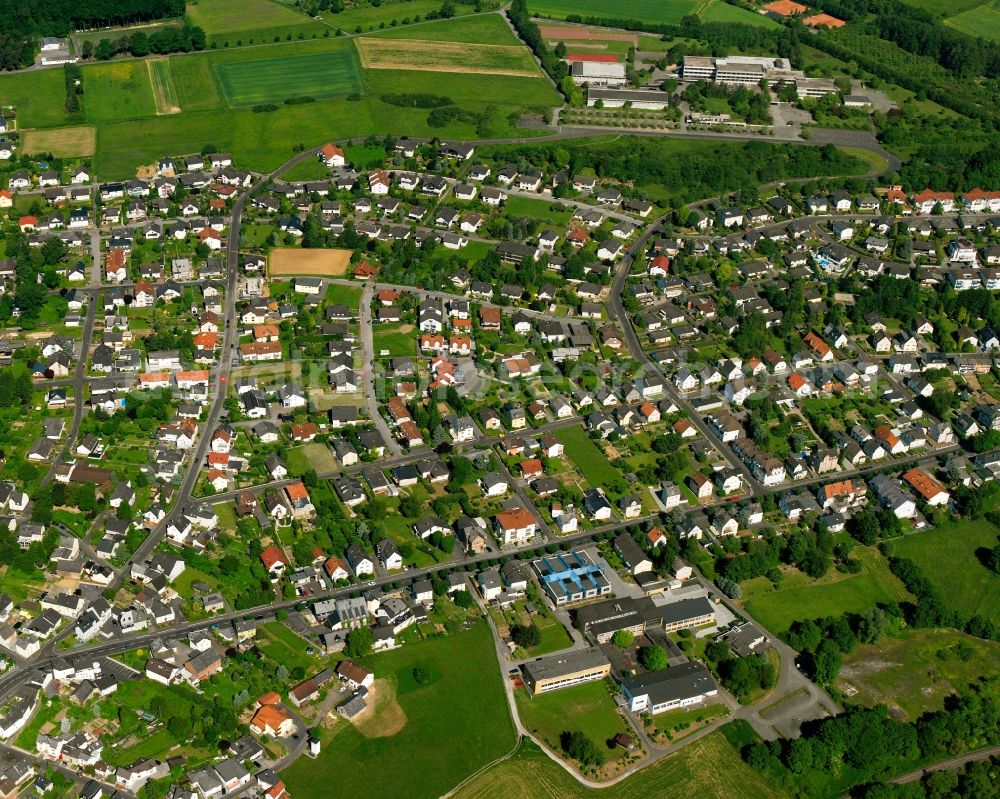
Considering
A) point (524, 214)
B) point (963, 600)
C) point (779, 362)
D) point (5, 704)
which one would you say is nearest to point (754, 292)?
point (779, 362)

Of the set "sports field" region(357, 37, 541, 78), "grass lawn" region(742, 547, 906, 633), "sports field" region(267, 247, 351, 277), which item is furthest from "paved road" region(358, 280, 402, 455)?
"sports field" region(357, 37, 541, 78)

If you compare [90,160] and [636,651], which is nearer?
[636,651]

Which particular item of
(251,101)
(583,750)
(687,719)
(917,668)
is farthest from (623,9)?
(583,750)

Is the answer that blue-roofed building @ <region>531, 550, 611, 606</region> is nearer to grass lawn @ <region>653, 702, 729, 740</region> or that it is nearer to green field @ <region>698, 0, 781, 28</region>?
grass lawn @ <region>653, 702, 729, 740</region>

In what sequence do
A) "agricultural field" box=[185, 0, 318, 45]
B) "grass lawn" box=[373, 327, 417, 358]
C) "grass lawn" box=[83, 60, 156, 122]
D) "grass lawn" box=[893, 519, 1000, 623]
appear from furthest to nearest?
"agricultural field" box=[185, 0, 318, 45] < "grass lawn" box=[83, 60, 156, 122] < "grass lawn" box=[373, 327, 417, 358] < "grass lawn" box=[893, 519, 1000, 623]

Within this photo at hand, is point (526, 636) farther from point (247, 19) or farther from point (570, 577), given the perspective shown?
point (247, 19)

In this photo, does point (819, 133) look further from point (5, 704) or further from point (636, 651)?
point (5, 704)
